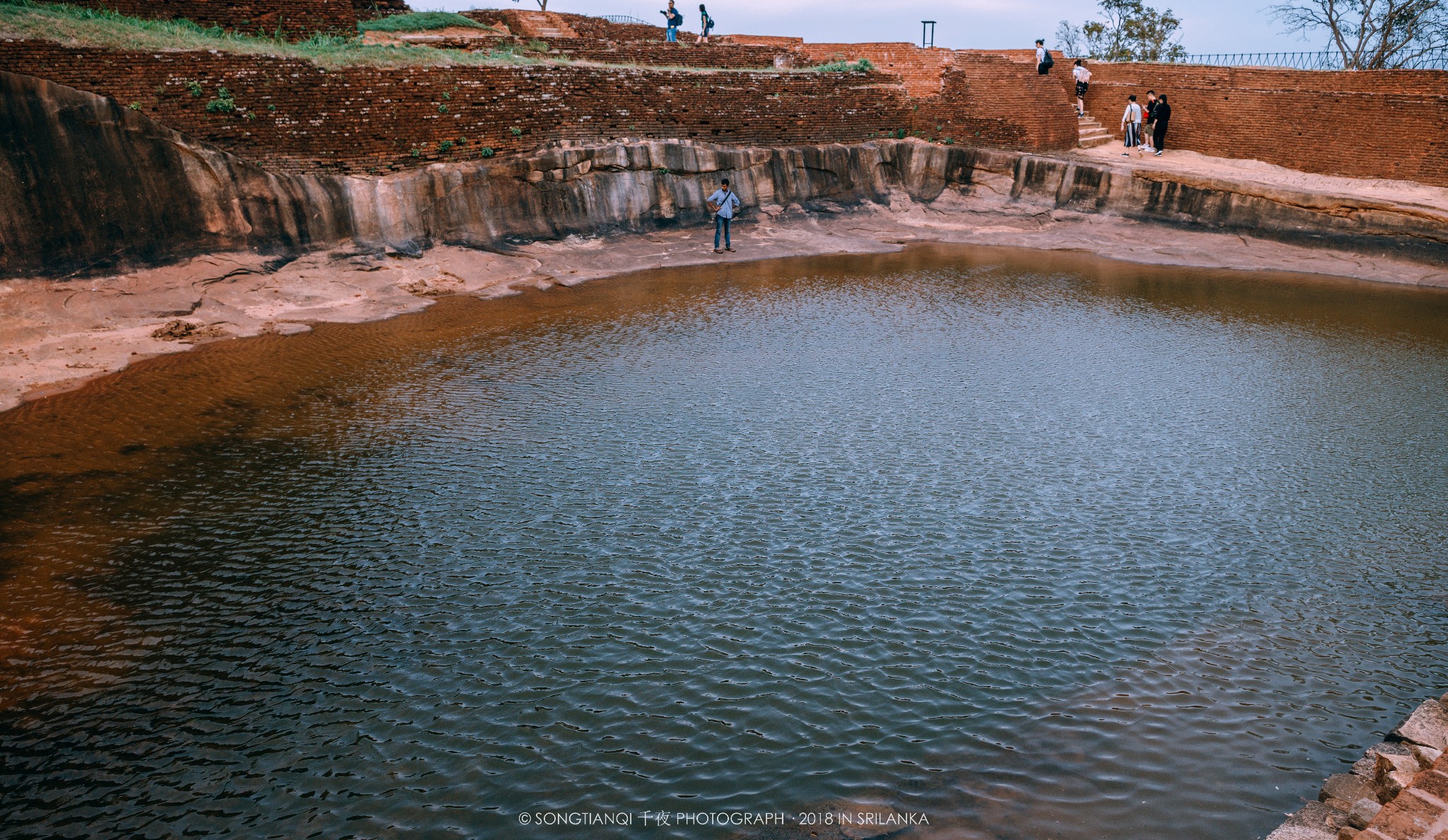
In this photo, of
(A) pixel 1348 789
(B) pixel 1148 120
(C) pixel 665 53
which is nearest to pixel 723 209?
(C) pixel 665 53

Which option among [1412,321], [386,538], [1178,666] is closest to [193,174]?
[386,538]

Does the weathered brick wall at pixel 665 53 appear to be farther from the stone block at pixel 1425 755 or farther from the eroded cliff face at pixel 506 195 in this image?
the stone block at pixel 1425 755

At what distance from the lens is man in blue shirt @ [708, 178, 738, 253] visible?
18191mm

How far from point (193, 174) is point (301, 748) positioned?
449 inches

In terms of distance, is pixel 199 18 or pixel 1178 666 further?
pixel 199 18

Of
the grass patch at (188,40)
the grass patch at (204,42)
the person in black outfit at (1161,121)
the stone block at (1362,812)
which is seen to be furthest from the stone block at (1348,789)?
the person in black outfit at (1161,121)

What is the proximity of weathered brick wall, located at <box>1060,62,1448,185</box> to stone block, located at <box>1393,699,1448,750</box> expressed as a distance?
17.9 metres

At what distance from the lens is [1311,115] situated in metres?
19.3

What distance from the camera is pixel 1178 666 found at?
17.9ft

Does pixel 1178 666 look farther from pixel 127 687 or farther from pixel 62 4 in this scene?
pixel 62 4

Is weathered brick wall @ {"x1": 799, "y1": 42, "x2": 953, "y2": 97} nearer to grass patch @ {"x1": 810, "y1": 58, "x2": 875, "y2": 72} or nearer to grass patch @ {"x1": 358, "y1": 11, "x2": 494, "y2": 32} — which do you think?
grass patch @ {"x1": 810, "y1": 58, "x2": 875, "y2": 72}

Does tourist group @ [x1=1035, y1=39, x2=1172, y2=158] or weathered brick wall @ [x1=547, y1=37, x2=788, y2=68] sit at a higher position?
weathered brick wall @ [x1=547, y1=37, x2=788, y2=68]

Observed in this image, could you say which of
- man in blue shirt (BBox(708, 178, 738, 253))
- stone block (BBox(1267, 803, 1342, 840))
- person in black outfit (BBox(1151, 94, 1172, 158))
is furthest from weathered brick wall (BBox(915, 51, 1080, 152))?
stone block (BBox(1267, 803, 1342, 840))

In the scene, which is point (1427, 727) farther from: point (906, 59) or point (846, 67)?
point (906, 59)
